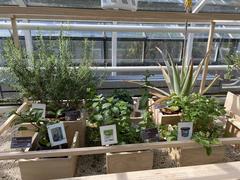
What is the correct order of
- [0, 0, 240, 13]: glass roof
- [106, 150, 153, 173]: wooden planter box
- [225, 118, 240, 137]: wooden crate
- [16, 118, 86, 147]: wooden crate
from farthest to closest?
[0, 0, 240, 13]: glass roof → [225, 118, 240, 137]: wooden crate → [16, 118, 86, 147]: wooden crate → [106, 150, 153, 173]: wooden planter box

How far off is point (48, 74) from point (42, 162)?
0.49 m

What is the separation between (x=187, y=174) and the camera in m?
1.14

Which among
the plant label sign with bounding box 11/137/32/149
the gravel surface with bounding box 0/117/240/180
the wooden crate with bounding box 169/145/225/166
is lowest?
the gravel surface with bounding box 0/117/240/180

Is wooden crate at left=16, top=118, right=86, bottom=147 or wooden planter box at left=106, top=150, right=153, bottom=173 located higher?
wooden crate at left=16, top=118, right=86, bottom=147

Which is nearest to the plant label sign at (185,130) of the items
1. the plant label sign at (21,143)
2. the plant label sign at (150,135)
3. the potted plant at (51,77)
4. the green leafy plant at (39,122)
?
the plant label sign at (150,135)

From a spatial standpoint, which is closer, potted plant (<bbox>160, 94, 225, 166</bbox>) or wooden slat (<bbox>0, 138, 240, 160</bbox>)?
wooden slat (<bbox>0, 138, 240, 160</bbox>)

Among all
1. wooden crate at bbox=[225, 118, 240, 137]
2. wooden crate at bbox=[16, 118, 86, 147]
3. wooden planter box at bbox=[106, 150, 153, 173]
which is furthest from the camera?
wooden crate at bbox=[225, 118, 240, 137]

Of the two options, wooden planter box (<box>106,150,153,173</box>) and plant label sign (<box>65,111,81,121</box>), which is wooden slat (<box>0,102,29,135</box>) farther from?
wooden planter box (<box>106,150,153,173</box>)

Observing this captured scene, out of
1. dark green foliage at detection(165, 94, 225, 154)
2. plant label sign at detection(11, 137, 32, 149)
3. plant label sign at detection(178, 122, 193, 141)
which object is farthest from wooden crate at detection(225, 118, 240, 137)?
plant label sign at detection(11, 137, 32, 149)

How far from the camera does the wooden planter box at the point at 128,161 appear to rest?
3.75ft

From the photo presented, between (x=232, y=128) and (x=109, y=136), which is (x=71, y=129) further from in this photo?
(x=232, y=128)

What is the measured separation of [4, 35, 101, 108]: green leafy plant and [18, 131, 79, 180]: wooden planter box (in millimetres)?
373

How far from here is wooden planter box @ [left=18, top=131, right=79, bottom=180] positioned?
1070 mm

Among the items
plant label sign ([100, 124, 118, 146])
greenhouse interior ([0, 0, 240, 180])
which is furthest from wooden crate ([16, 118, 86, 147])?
plant label sign ([100, 124, 118, 146])
